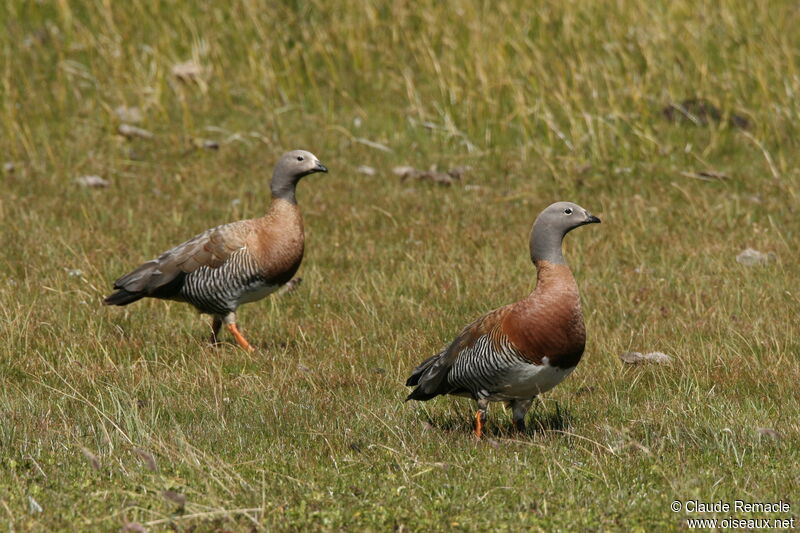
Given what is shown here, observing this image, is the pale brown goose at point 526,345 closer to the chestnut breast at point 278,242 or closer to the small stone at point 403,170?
the chestnut breast at point 278,242

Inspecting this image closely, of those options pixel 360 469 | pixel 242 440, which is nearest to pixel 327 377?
pixel 242 440

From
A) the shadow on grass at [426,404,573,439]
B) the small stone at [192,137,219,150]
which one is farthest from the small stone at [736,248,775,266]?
the small stone at [192,137,219,150]

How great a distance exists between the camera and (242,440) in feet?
21.7

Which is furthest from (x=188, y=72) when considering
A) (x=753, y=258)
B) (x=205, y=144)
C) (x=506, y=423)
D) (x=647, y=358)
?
(x=506, y=423)

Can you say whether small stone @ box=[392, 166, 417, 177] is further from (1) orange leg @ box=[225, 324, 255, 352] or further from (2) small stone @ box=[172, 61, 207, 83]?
(1) orange leg @ box=[225, 324, 255, 352]

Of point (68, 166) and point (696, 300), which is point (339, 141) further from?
point (696, 300)

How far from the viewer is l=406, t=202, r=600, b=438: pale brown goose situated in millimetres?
6398

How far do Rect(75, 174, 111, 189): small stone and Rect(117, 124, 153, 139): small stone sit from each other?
1.19m

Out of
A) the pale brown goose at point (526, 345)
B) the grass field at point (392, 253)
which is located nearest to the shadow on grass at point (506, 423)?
the grass field at point (392, 253)

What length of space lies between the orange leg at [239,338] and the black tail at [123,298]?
78 centimetres

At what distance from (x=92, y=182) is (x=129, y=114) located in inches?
71.7

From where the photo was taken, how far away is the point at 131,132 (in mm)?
13750

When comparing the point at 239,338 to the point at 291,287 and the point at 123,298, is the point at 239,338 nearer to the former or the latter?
the point at 123,298

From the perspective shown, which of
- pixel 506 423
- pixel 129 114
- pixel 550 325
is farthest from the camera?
pixel 129 114
